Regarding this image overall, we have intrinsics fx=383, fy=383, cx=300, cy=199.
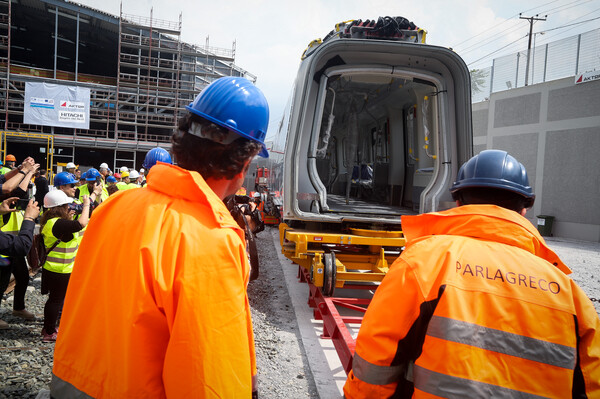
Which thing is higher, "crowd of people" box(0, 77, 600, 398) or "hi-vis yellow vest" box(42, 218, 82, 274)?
"crowd of people" box(0, 77, 600, 398)

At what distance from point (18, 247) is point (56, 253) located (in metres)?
0.60

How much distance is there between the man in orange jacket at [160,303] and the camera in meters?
0.90

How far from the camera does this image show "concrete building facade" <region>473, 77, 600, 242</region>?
15.6m

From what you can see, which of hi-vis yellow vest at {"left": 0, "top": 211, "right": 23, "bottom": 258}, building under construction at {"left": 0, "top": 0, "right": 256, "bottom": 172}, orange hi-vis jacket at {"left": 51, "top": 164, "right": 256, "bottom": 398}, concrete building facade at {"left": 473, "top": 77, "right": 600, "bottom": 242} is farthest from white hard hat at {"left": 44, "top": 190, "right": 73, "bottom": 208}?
Answer: building under construction at {"left": 0, "top": 0, "right": 256, "bottom": 172}

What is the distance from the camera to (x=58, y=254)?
12.4ft

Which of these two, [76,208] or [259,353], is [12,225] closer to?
[76,208]

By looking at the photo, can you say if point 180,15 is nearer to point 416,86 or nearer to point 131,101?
point 131,101

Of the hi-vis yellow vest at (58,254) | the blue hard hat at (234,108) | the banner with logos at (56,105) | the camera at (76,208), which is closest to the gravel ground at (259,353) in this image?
the hi-vis yellow vest at (58,254)

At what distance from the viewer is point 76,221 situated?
3789 millimetres

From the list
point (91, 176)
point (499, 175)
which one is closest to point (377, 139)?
point (91, 176)

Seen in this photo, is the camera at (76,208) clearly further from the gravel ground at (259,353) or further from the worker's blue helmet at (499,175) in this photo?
the worker's blue helmet at (499,175)

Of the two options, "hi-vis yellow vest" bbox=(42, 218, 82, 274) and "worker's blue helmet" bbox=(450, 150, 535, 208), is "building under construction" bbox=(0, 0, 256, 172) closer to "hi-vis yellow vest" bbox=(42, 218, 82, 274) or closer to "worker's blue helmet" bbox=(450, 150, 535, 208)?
"hi-vis yellow vest" bbox=(42, 218, 82, 274)

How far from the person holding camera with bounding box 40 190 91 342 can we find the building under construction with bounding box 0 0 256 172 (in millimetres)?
22724

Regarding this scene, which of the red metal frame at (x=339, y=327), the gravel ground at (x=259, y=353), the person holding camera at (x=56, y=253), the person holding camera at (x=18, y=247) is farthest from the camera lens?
the person holding camera at (x=56, y=253)
